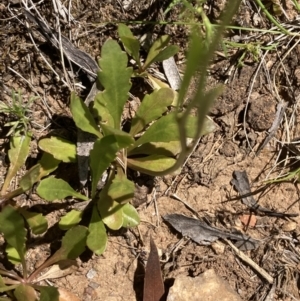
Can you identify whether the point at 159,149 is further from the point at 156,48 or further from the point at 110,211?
the point at 156,48

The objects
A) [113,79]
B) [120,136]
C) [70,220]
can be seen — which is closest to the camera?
[120,136]

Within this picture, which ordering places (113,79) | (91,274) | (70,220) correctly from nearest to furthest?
1. (113,79)
2. (70,220)
3. (91,274)

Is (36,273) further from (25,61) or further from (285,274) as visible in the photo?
(285,274)

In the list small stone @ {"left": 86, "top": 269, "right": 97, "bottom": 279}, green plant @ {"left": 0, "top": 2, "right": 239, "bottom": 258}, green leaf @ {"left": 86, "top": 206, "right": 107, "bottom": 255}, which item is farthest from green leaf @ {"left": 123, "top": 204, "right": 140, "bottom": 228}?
small stone @ {"left": 86, "top": 269, "right": 97, "bottom": 279}

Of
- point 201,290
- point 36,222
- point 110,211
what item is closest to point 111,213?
point 110,211

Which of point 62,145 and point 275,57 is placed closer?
point 62,145

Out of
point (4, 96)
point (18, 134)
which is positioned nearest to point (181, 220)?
point (18, 134)
